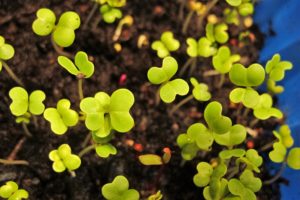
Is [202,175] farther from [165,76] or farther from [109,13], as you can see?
[109,13]

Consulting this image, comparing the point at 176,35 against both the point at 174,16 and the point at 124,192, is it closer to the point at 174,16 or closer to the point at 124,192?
the point at 174,16

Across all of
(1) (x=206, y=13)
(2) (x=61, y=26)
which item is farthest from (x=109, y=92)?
(1) (x=206, y=13)

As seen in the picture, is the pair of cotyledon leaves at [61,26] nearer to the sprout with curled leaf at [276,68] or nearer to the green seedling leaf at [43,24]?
the green seedling leaf at [43,24]

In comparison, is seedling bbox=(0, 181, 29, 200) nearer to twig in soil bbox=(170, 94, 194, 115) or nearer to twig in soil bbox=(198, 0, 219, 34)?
twig in soil bbox=(170, 94, 194, 115)

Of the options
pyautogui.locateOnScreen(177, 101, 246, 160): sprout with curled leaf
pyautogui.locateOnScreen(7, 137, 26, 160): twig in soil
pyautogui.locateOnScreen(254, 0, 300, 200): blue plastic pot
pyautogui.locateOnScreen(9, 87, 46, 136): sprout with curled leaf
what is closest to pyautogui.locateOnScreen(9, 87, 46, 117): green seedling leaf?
pyautogui.locateOnScreen(9, 87, 46, 136): sprout with curled leaf

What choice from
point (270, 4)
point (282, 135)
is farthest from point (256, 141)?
point (270, 4)

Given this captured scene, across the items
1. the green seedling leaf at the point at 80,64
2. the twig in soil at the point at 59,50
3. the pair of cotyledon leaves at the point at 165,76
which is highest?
the green seedling leaf at the point at 80,64

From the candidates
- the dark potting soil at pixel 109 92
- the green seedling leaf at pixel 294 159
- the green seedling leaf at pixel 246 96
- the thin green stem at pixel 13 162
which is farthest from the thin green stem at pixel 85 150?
the green seedling leaf at pixel 294 159
